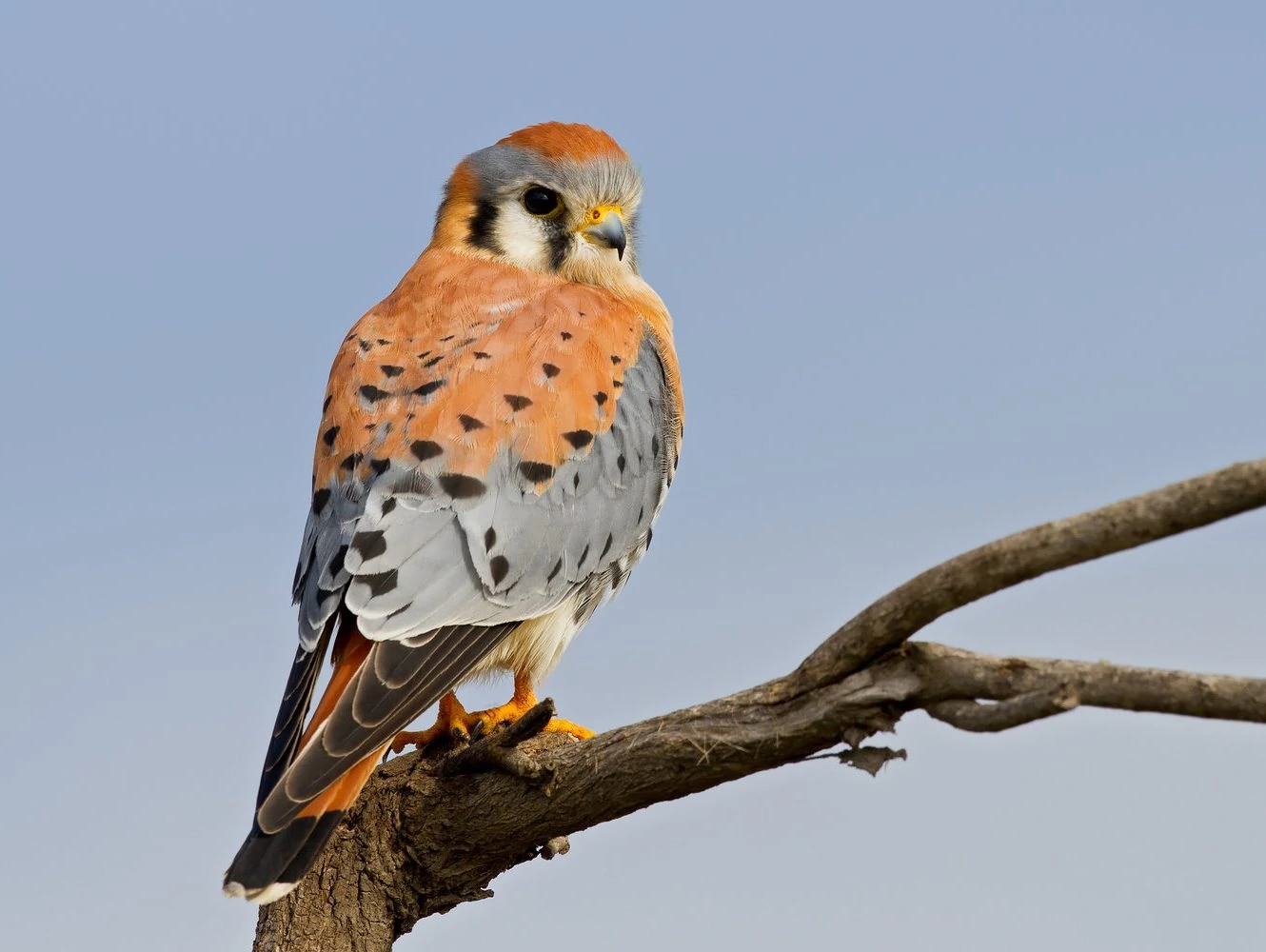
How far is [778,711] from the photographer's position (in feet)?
10.0

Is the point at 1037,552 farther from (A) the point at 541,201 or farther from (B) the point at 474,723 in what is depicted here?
(A) the point at 541,201

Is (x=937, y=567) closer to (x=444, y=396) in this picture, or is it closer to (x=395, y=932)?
(x=444, y=396)

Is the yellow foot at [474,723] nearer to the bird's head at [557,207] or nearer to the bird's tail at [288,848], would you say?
the bird's tail at [288,848]

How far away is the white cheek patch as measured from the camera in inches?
182

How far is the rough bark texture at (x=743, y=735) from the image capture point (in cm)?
255

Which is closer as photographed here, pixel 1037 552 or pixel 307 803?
pixel 1037 552

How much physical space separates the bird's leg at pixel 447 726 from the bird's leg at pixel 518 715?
0.08 ft

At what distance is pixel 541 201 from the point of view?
4.67 m

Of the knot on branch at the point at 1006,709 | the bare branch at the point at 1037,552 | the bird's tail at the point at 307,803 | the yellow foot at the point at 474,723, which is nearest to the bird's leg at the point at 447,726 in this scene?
the yellow foot at the point at 474,723

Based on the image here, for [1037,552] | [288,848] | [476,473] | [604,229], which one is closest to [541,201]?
[604,229]

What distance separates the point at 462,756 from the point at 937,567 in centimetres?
151

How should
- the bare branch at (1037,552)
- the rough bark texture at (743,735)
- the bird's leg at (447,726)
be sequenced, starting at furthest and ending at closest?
the bird's leg at (447,726) < the rough bark texture at (743,735) < the bare branch at (1037,552)

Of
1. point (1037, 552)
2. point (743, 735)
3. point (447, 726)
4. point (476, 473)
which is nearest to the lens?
point (1037, 552)

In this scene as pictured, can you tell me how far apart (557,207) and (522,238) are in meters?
0.15
